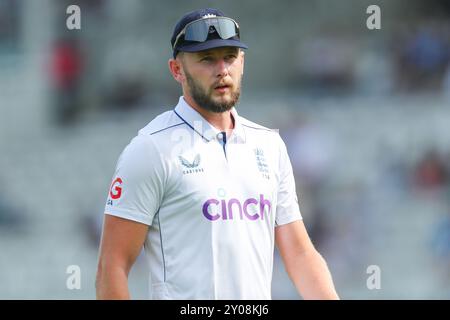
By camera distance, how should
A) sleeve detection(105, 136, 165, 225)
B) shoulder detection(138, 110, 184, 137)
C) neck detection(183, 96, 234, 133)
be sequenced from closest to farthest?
sleeve detection(105, 136, 165, 225) → shoulder detection(138, 110, 184, 137) → neck detection(183, 96, 234, 133)

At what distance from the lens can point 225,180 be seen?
412 cm

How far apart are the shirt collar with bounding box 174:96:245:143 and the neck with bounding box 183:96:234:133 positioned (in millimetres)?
15

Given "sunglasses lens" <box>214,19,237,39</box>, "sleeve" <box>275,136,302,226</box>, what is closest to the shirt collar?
"sleeve" <box>275,136,302,226</box>

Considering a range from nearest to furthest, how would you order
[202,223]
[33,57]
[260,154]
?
[202,223] → [260,154] → [33,57]

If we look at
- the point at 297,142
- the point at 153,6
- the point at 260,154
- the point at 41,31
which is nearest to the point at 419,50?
the point at 297,142

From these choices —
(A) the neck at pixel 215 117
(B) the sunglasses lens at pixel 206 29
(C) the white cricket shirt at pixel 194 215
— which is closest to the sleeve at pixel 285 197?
(C) the white cricket shirt at pixel 194 215

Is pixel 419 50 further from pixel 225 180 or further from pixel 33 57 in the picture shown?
pixel 225 180

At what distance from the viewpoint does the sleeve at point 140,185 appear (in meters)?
4.03

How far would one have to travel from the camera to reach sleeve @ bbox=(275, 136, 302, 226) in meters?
4.32

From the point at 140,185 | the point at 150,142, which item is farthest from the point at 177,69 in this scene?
the point at 140,185

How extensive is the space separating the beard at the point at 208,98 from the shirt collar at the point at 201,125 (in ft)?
0.17

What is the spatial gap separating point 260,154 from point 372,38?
9434 millimetres

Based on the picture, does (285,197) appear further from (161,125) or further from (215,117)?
(161,125)

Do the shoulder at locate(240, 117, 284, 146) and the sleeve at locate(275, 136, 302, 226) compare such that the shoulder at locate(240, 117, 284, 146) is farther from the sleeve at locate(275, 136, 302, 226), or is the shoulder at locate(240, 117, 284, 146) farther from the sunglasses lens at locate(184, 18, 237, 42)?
the sunglasses lens at locate(184, 18, 237, 42)
